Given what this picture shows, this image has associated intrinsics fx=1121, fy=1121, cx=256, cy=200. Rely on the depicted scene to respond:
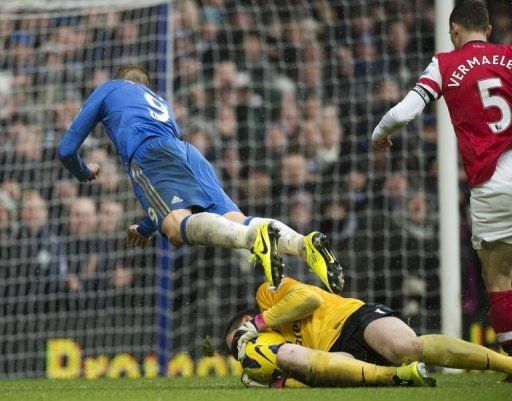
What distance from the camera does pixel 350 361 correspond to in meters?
5.12

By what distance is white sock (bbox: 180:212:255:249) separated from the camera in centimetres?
548

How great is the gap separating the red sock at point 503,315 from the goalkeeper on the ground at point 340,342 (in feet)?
1.45

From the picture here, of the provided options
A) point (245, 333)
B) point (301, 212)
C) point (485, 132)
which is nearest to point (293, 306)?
point (245, 333)

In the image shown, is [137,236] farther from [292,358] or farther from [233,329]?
[292,358]

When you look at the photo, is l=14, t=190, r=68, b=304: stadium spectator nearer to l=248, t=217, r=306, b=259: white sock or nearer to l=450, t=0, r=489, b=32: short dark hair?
l=248, t=217, r=306, b=259: white sock

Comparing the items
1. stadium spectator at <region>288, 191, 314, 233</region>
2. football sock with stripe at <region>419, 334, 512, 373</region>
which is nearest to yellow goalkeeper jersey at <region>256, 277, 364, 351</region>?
football sock with stripe at <region>419, 334, 512, 373</region>

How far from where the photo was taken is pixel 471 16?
588cm

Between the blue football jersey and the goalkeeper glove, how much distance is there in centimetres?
131

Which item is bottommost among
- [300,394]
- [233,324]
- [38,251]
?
[300,394]

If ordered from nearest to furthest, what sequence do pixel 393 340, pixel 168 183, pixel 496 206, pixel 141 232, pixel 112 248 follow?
1. pixel 393 340
2. pixel 496 206
3. pixel 168 183
4. pixel 141 232
5. pixel 112 248

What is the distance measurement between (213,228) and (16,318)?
4.59 metres

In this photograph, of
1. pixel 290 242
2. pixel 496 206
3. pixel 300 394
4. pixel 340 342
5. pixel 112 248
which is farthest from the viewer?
pixel 112 248

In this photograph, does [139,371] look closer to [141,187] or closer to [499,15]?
[141,187]

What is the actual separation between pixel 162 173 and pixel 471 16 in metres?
1.84
